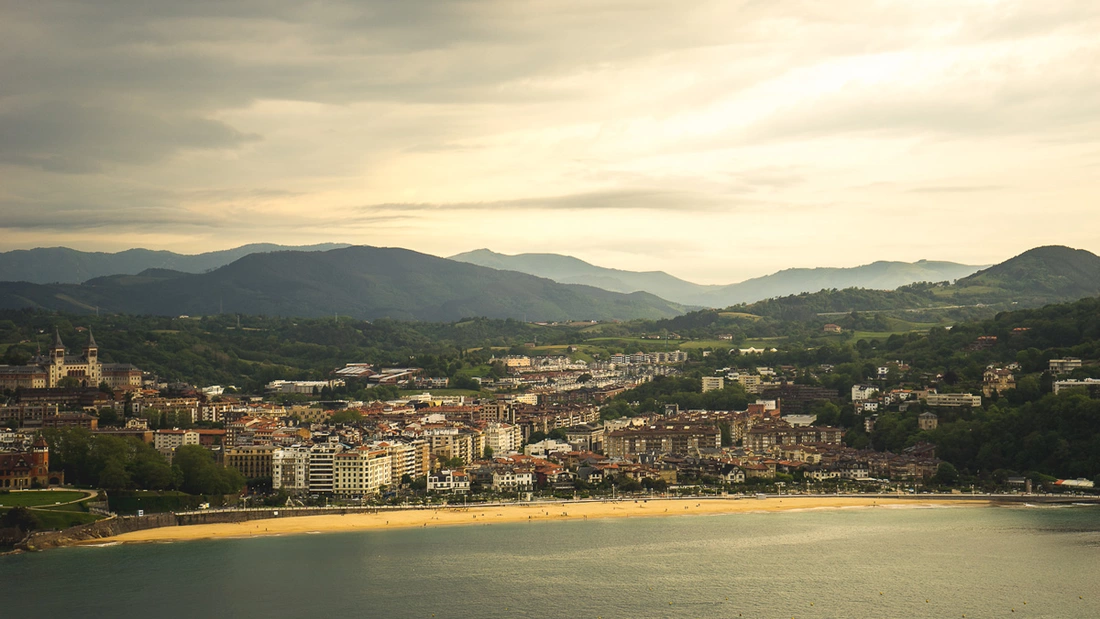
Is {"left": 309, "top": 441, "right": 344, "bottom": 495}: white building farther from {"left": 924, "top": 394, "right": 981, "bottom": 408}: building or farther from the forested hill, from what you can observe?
the forested hill

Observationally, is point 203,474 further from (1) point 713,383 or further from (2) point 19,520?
(1) point 713,383

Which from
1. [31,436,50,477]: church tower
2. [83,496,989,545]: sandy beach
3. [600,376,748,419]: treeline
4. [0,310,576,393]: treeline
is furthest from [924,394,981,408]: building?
[0,310,576,393]: treeline

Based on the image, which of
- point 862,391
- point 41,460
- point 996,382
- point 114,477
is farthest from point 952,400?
point 41,460

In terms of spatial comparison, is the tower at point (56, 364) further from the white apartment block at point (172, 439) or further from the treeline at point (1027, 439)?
the treeline at point (1027, 439)

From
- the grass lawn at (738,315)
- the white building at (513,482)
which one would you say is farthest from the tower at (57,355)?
the grass lawn at (738,315)

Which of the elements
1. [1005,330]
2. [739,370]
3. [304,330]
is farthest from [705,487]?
[304,330]
